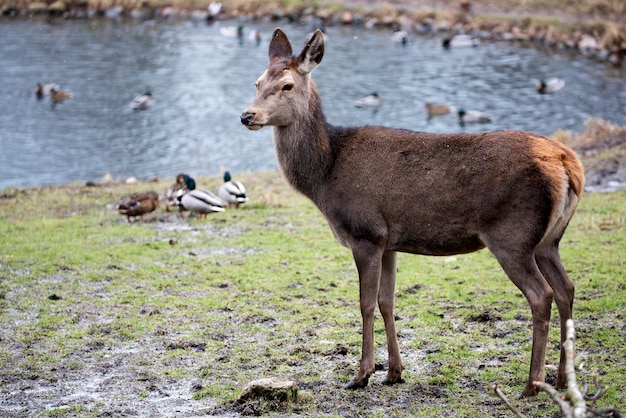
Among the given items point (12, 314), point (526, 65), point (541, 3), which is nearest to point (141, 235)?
point (12, 314)

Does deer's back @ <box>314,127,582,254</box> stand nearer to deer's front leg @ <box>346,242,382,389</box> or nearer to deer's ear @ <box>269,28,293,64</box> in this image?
deer's front leg @ <box>346,242,382,389</box>

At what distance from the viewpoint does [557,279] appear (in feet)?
22.3

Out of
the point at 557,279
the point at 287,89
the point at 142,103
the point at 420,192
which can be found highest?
the point at 287,89

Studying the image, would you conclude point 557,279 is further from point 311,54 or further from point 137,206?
point 137,206

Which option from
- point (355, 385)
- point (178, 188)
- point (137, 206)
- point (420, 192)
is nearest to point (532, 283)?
point (420, 192)

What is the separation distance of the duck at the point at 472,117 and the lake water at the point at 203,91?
0.81 ft

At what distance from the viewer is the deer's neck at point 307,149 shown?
23.9 feet

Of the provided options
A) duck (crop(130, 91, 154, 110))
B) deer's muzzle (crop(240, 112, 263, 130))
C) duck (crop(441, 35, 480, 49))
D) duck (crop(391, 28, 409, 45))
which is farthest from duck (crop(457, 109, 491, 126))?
deer's muzzle (crop(240, 112, 263, 130))

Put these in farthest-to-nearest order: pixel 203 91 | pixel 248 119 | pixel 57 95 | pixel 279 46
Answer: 1. pixel 203 91
2. pixel 57 95
3. pixel 279 46
4. pixel 248 119

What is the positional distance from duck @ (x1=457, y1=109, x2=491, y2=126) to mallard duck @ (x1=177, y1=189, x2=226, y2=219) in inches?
568

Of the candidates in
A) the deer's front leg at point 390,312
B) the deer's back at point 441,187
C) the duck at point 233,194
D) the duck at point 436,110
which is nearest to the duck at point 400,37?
the duck at point 436,110

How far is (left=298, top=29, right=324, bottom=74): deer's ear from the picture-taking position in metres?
7.16

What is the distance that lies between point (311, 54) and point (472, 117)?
63.5 feet

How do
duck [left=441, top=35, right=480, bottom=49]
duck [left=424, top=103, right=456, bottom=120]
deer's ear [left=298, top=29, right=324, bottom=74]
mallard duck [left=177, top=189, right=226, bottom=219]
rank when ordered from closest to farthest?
1. deer's ear [left=298, top=29, right=324, bottom=74]
2. mallard duck [left=177, top=189, right=226, bottom=219]
3. duck [left=424, top=103, right=456, bottom=120]
4. duck [left=441, top=35, right=480, bottom=49]
